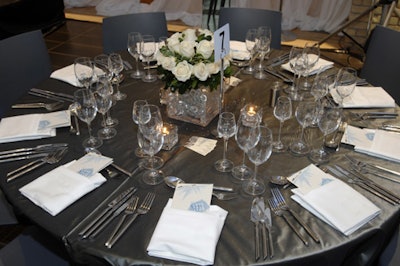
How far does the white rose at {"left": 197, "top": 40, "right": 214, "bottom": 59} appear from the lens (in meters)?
1.36

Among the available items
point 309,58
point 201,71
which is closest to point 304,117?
point 201,71

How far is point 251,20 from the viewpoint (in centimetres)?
258

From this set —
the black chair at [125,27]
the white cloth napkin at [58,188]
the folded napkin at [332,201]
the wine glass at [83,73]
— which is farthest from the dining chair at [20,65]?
the folded napkin at [332,201]

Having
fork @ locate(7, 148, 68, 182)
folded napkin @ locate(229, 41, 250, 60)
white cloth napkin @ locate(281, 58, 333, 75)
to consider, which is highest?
folded napkin @ locate(229, 41, 250, 60)

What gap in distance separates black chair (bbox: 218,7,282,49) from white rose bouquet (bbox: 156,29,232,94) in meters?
1.24

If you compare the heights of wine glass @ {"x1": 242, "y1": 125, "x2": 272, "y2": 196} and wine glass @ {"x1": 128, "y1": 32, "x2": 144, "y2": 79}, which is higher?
wine glass @ {"x1": 128, "y1": 32, "x2": 144, "y2": 79}

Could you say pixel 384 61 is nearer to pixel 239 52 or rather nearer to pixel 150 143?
pixel 239 52

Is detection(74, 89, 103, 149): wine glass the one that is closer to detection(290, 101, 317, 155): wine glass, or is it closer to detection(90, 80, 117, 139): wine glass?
detection(90, 80, 117, 139): wine glass

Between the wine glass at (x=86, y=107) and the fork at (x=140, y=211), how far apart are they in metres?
0.37

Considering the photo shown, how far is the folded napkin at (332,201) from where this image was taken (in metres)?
1.02

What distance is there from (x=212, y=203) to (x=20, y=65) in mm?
1564

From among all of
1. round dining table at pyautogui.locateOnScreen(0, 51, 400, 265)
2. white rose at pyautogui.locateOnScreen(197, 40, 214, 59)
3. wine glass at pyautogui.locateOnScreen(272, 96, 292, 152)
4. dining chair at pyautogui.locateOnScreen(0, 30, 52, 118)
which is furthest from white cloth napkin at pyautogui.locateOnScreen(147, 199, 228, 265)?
dining chair at pyautogui.locateOnScreen(0, 30, 52, 118)

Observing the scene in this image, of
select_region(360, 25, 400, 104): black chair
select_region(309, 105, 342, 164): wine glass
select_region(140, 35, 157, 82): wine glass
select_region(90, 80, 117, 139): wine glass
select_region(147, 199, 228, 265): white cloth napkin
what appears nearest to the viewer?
select_region(147, 199, 228, 265): white cloth napkin

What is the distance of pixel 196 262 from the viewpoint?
35.7 inches
